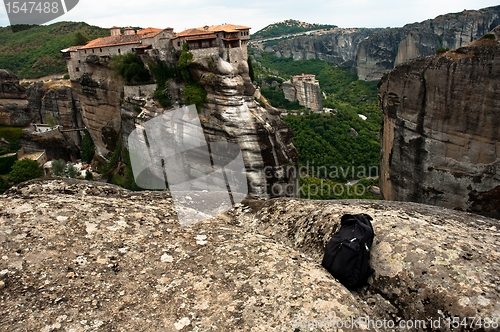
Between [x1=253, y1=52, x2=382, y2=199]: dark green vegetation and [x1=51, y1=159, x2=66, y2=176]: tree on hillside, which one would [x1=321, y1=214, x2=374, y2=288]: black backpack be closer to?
[x1=253, y1=52, x2=382, y2=199]: dark green vegetation

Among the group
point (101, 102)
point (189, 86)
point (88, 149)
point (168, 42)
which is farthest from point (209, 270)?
point (88, 149)

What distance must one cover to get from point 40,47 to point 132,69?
45.8 m

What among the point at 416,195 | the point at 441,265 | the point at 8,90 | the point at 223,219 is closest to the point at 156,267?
the point at 223,219

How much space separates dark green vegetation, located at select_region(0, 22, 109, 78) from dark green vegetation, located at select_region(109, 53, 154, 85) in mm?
25420

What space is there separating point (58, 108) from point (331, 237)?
40889mm

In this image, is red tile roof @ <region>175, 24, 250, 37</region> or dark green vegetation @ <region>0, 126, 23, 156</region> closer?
red tile roof @ <region>175, 24, 250, 37</region>

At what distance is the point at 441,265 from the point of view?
14.6ft

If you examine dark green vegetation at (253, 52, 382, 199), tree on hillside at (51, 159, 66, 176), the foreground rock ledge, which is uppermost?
the foreground rock ledge

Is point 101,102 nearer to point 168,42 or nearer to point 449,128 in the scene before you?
point 168,42

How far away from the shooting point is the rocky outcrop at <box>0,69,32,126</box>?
118 ft

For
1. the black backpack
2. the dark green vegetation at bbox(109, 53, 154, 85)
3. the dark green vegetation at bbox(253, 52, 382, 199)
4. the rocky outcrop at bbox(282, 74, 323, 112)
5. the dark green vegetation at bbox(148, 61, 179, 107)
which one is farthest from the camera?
the rocky outcrop at bbox(282, 74, 323, 112)

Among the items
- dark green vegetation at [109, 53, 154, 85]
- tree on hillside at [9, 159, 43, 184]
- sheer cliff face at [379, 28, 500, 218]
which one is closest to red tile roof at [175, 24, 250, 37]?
dark green vegetation at [109, 53, 154, 85]

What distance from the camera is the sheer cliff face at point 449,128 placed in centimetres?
1357
